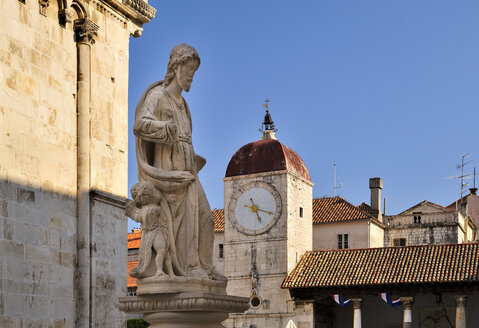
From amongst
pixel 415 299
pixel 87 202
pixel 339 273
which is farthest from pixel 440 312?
pixel 87 202

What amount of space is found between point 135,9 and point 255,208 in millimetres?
25754

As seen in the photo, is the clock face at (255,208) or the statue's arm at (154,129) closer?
the statue's arm at (154,129)

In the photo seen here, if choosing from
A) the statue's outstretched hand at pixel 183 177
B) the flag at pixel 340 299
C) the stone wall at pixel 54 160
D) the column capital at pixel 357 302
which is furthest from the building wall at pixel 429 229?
the statue's outstretched hand at pixel 183 177

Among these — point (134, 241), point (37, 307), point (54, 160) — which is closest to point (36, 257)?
point (37, 307)

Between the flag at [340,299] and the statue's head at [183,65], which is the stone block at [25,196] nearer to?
the statue's head at [183,65]

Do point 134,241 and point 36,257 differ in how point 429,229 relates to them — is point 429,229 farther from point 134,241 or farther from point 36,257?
point 36,257

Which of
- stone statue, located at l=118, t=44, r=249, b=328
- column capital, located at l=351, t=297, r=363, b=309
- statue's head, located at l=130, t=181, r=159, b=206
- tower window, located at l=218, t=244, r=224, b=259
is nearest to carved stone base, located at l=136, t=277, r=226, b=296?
stone statue, located at l=118, t=44, r=249, b=328

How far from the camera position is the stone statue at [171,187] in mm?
5766

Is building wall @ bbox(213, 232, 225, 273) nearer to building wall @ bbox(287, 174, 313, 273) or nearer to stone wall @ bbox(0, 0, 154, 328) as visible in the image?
building wall @ bbox(287, 174, 313, 273)

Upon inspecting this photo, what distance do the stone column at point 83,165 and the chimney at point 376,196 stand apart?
3502cm

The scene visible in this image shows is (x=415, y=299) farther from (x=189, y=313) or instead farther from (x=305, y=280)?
(x=189, y=313)

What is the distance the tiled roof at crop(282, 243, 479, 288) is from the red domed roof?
4688mm

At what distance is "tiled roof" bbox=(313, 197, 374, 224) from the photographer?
4141 centimetres

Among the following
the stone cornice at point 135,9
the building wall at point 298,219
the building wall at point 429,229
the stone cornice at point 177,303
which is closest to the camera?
the stone cornice at point 177,303
